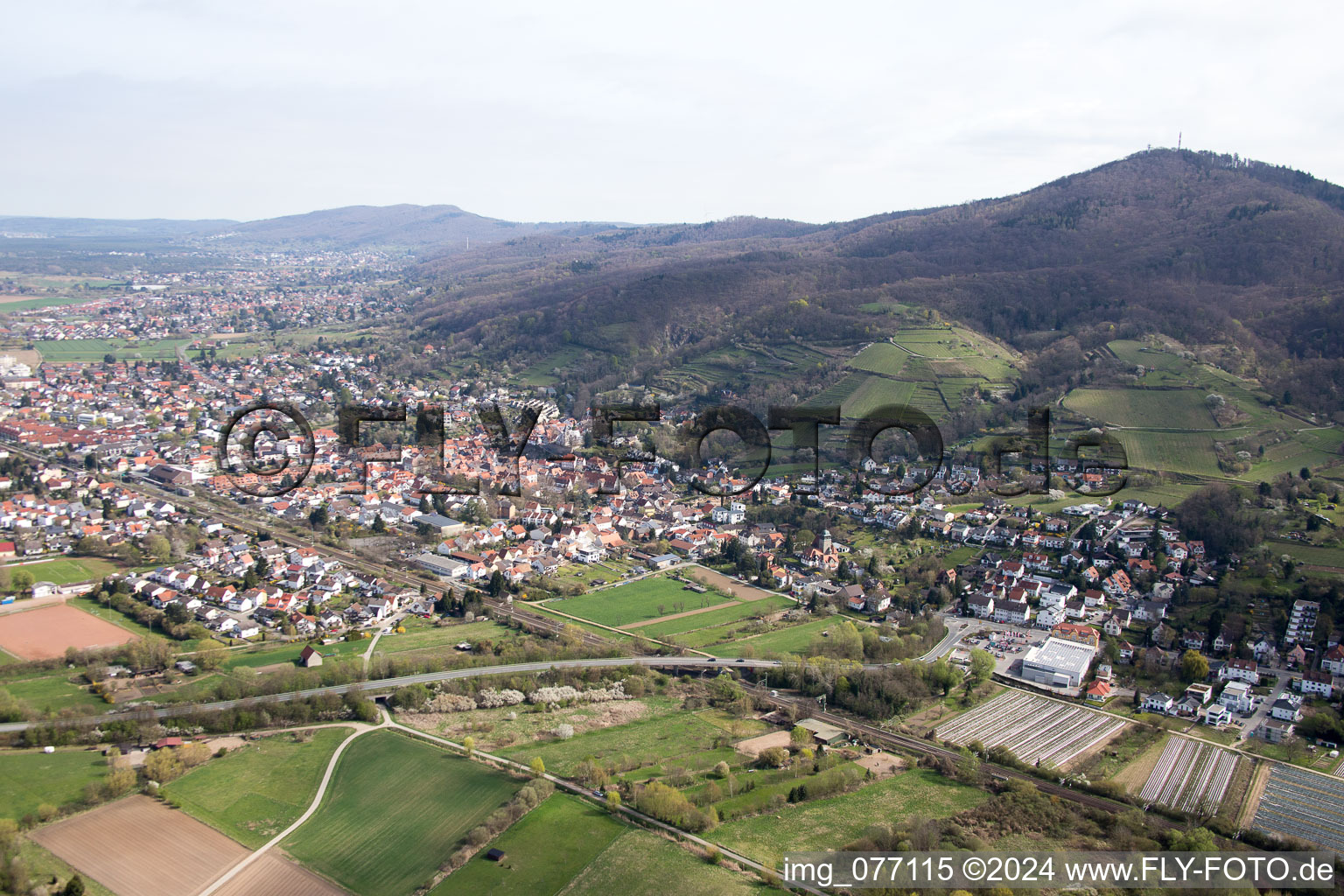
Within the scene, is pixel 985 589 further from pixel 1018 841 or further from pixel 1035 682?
pixel 1018 841

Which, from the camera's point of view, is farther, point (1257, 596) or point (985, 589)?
point (985, 589)

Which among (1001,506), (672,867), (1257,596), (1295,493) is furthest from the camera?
(1001,506)

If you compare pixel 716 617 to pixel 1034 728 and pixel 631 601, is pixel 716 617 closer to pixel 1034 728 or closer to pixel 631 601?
pixel 631 601

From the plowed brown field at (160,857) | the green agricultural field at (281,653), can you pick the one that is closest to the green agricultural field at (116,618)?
the green agricultural field at (281,653)

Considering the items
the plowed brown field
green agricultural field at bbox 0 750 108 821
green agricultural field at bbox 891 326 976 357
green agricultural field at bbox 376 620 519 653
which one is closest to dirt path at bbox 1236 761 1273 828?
the plowed brown field

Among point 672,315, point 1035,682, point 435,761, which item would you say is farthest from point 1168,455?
point 672,315
